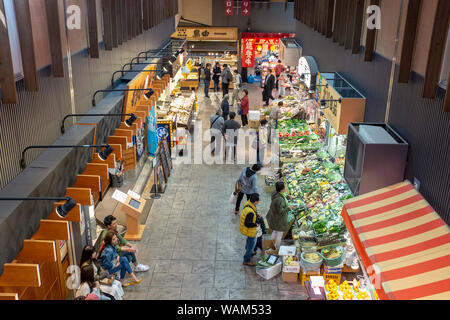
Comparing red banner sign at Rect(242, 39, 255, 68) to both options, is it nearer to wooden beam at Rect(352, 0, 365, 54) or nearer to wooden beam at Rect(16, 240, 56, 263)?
wooden beam at Rect(352, 0, 365, 54)

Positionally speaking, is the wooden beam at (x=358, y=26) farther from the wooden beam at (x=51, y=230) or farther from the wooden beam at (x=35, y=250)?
the wooden beam at (x=35, y=250)

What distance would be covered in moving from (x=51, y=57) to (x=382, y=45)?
18.1 feet

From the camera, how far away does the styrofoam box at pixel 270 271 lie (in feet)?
26.5

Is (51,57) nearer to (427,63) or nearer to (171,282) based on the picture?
(171,282)

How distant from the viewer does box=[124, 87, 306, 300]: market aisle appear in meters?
7.76

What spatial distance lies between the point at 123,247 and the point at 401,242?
4907mm

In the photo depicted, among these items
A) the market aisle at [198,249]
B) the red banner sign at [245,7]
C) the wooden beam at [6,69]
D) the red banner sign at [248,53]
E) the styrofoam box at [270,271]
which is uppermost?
the red banner sign at [245,7]

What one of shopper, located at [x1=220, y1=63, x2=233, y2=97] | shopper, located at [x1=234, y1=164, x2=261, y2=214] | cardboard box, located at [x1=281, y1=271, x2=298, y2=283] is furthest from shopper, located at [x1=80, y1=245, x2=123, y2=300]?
shopper, located at [x1=220, y1=63, x2=233, y2=97]

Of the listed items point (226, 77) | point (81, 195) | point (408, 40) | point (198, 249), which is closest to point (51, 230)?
point (81, 195)

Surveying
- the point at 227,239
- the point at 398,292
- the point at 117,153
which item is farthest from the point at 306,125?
the point at 398,292

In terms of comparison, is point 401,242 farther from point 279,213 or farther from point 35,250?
point 35,250

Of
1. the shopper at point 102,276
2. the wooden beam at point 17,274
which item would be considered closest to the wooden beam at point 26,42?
the wooden beam at point 17,274

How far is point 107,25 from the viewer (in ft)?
31.9

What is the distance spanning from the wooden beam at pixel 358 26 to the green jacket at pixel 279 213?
11.1 feet
